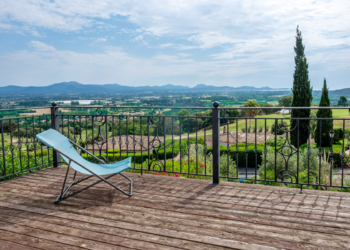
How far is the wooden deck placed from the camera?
6.59ft

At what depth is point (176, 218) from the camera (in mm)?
2447

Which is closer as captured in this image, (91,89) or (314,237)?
(314,237)

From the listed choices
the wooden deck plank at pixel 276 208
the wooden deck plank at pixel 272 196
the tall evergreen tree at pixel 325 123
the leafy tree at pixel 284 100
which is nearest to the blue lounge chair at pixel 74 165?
the wooden deck plank at pixel 276 208

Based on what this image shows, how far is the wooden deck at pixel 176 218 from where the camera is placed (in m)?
2.01

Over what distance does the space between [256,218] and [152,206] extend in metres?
1.08

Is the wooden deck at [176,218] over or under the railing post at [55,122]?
under

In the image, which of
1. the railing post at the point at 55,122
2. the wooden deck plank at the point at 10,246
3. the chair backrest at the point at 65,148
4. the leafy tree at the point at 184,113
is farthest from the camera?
the leafy tree at the point at 184,113

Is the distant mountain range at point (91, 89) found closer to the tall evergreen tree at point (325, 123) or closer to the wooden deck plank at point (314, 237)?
the tall evergreen tree at point (325, 123)

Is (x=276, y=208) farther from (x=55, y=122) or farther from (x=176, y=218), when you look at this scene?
(x=55, y=122)

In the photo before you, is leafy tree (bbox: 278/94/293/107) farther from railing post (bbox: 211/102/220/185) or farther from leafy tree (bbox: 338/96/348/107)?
railing post (bbox: 211/102/220/185)

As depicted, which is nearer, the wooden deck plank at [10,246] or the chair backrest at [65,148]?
the wooden deck plank at [10,246]

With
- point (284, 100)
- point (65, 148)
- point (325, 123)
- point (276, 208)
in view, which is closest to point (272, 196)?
point (276, 208)

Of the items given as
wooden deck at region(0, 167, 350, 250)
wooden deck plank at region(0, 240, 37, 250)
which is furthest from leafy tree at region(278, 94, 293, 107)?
wooden deck plank at region(0, 240, 37, 250)

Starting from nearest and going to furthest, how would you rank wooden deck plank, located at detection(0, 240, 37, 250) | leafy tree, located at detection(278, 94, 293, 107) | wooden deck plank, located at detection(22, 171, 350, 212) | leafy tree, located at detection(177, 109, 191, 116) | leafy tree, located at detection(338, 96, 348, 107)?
wooden deck plank, located at detection(0, 240, 37, 250), wooden deck plank, located at detection(22, 171, 350, 212), leafy tree, located at detection(177, 109, 191, 116), leafy tree, located at detection(338, 96, 348, 107), leafy tree, located at detection(278, 94, 293, 107)
